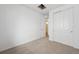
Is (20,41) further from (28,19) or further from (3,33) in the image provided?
(28,19)

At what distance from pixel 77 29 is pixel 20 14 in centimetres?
230

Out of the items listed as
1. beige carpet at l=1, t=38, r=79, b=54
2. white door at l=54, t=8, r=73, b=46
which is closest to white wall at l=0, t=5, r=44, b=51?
beige carpet at l=1, t=38, r=79, b=54

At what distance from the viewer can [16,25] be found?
339cm

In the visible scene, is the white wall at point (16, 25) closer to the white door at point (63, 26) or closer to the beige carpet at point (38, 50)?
the beige carpet at point (38, 50)

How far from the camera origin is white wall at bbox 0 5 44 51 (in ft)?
9.48

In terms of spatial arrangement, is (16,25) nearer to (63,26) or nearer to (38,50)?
(38,50)

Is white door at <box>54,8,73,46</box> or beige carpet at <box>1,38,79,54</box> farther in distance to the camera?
white door at <box>54,8,73,46</box>

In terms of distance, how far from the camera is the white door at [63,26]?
3563mm

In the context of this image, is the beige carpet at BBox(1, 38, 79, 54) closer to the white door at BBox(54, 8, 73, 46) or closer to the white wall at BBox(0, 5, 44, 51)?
the white wall at BBox(0, 5, 44, 51)

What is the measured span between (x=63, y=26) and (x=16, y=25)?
84.5 inches

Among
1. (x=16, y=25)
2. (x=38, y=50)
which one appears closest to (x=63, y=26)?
(x=38, y=50)

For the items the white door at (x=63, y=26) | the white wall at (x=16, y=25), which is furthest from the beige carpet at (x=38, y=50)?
the white door at (x=63, y=26)

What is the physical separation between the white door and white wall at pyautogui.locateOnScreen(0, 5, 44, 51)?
93cm

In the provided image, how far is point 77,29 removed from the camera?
3.23 m
